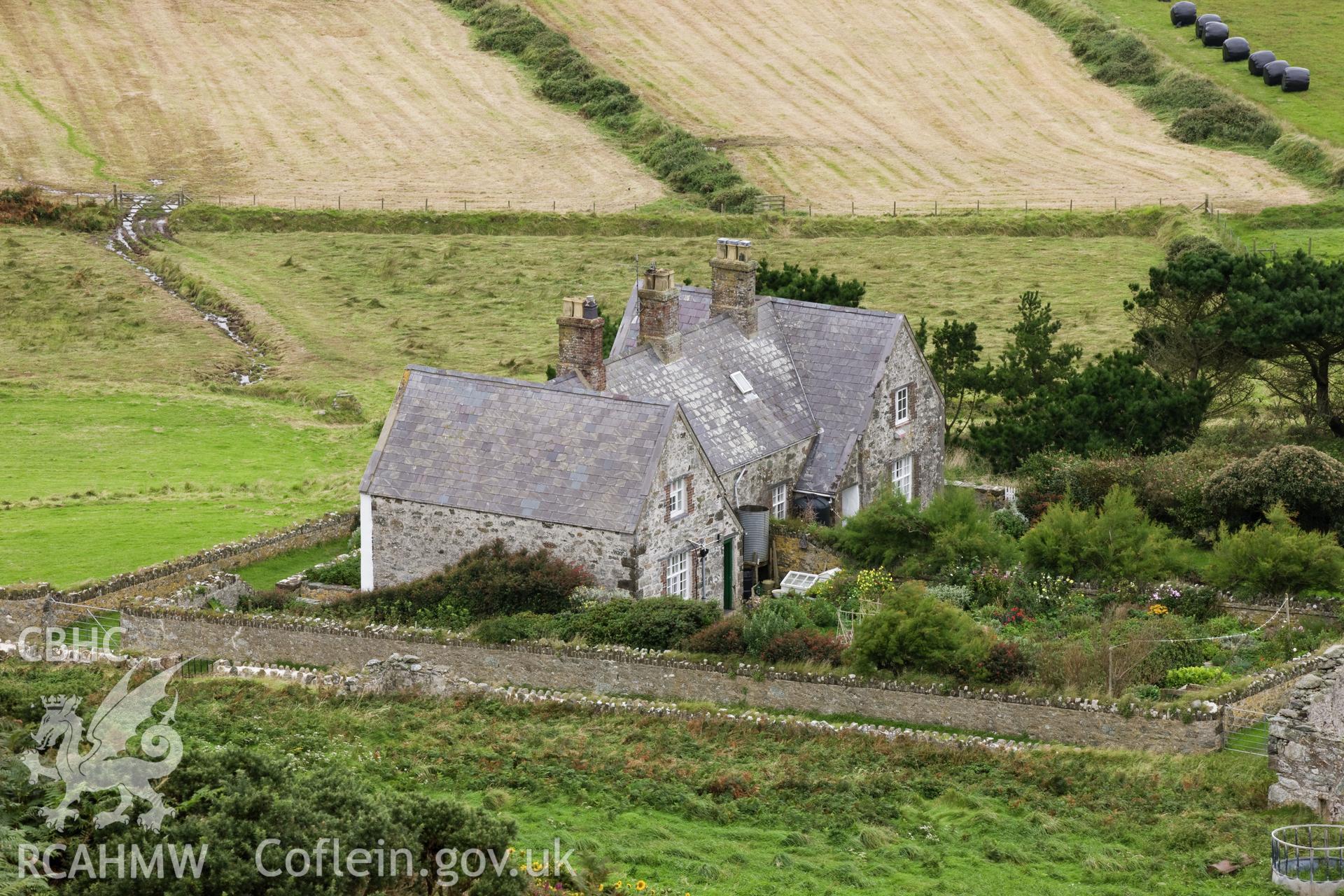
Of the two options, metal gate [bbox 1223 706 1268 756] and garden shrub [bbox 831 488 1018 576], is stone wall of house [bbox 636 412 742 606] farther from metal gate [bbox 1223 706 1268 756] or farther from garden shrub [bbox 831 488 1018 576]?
metal gate [bbox 1223 706 1268 756]

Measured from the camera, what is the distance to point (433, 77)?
99562mm

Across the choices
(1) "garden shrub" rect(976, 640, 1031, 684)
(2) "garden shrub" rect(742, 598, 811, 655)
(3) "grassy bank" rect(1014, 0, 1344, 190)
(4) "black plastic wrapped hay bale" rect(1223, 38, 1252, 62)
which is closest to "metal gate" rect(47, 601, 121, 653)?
(2) "garden shrub" rect(742, 598, 811, 655)

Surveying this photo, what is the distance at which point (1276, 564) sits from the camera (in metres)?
38.8

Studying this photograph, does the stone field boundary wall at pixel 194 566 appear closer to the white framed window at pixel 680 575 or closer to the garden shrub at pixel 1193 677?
the white framed window at pixel 680 575

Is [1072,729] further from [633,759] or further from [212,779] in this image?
[212,779]

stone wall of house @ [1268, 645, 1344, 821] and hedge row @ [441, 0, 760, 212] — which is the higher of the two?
hedge row @ [441, 0, 760, 212]

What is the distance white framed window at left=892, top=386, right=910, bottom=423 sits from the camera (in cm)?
4816

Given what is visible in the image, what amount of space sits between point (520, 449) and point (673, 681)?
8.62 meters

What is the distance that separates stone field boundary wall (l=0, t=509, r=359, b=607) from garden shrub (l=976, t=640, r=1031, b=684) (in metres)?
18.7

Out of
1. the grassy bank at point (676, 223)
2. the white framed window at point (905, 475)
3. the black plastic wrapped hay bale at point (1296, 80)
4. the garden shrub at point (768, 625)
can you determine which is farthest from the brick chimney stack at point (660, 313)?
the black plastic wrapped hay bale at point (1296, 80)

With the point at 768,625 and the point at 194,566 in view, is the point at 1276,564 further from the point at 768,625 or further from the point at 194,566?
the point at 194,566

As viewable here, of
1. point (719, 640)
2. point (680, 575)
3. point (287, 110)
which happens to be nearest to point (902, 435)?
point (680, 575)

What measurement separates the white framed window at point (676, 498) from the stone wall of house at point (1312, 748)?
1469 cm

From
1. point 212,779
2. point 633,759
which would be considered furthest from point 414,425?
point 212,779
